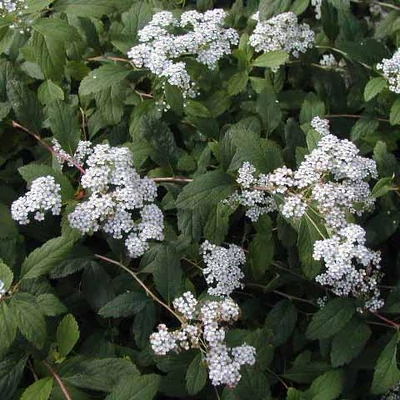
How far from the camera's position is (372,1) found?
435 cm

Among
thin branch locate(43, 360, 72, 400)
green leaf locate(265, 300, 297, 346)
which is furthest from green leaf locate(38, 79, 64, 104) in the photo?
green leaf locate(265, 300, 297, 346)

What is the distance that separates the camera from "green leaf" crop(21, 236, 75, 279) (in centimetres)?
269

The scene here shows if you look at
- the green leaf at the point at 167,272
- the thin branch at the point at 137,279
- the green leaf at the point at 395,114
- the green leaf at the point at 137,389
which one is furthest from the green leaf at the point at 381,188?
the green leaf at the point at 137,389

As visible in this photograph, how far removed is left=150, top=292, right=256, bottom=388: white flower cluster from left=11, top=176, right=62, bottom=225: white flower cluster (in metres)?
0.64

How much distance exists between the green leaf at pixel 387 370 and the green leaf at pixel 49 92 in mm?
1956

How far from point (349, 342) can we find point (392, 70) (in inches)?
53.6

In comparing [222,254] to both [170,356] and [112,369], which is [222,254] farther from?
[112,369]

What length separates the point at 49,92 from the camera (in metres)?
3.36

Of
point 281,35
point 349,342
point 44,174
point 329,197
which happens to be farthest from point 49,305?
point 281,35

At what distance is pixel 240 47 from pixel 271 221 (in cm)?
111

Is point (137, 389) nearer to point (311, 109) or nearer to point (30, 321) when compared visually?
point (30, 321)

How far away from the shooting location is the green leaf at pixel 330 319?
2938 mm

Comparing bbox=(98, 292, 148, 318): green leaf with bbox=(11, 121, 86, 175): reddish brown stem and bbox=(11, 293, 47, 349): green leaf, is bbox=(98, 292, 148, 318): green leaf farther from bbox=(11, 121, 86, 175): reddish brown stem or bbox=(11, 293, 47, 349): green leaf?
bbox=(11, 121, 86, 175): reddish brown stem

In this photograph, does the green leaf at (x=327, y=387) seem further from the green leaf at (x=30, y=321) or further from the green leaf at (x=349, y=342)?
the green leaf at (x=30, y=321)
